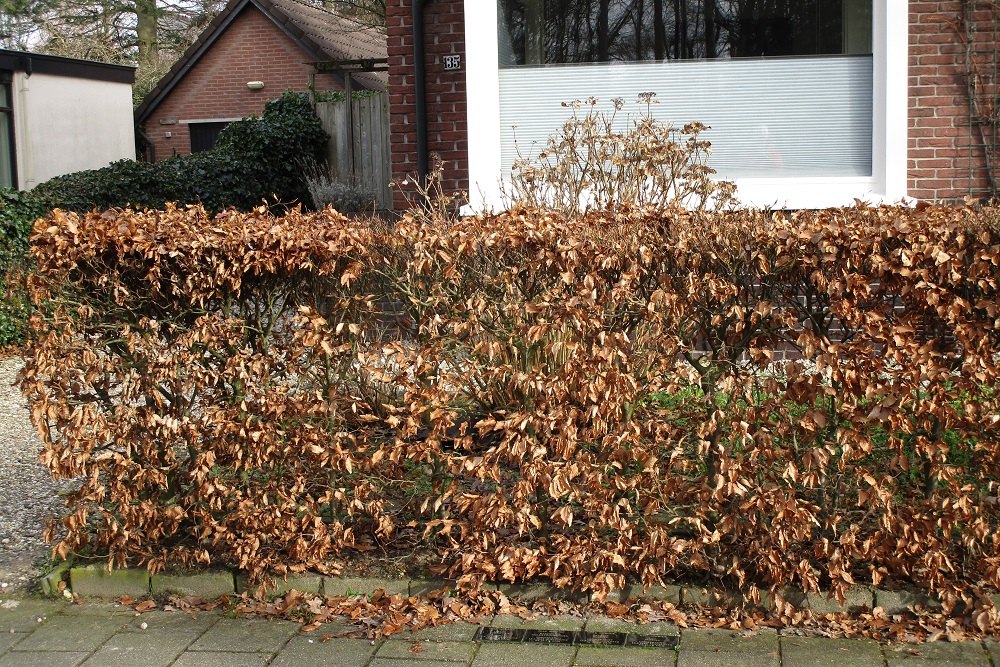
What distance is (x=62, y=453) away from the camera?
13.8ft

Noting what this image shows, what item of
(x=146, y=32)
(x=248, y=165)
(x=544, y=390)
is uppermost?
(x=146, y=32)

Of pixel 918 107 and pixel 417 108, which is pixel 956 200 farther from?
pixel 417 108

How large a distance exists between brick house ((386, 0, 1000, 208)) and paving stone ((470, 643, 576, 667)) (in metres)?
4.38

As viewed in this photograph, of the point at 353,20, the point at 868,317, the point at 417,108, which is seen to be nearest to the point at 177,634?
the point at 868,317

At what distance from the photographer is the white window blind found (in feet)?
25.0

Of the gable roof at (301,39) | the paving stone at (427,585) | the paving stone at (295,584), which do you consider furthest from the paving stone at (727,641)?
Result: the gable roof at (301,39)

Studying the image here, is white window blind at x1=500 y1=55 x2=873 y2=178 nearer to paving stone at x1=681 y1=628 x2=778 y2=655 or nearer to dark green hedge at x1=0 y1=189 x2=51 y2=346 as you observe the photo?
paving stone at x1=681 y1=628 x2=778 y2=655

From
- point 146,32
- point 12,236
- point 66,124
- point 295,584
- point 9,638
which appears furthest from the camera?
point 146,32

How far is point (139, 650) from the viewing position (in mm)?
3869

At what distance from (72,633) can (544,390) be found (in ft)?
6.90

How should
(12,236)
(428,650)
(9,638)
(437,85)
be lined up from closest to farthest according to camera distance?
(428,650), (9,638), (437,85), (12,236)

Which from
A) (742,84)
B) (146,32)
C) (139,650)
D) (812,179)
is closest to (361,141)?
(742,84)

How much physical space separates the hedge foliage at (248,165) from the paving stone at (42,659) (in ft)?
47.6

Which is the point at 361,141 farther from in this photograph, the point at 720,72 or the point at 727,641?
the point at 727,641
